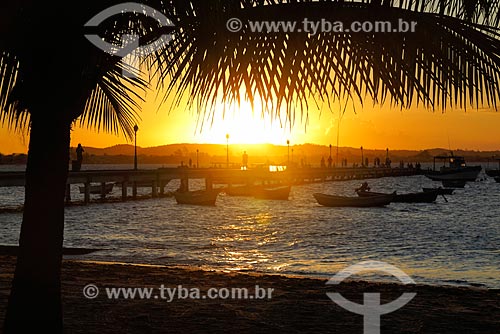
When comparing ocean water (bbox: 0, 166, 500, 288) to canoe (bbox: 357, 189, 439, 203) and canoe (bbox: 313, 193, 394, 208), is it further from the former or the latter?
canoe (bbox: 357, 189, 439, 203)

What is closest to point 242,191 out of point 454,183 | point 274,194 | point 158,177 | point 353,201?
point 274,194

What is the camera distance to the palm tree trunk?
5.37 meters

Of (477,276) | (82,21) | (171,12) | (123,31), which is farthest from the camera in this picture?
(477,276)

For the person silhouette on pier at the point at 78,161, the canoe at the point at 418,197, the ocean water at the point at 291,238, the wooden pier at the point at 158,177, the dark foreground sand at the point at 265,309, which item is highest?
the person silhouette on pier at the point at 78,161

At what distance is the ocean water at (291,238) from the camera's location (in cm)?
2050

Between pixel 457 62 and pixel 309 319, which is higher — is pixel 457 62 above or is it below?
above

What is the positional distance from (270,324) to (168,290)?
10.00ft

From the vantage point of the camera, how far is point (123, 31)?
5203 millimetres

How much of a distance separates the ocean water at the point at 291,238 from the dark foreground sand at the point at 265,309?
6.40m

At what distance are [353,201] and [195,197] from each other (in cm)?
1293

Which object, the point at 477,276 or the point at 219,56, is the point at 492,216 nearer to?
the point at 477,276

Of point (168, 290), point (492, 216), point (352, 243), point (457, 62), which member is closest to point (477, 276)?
point (352, 243)

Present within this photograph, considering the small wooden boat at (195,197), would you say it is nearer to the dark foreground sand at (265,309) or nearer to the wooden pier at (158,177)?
the wooden pier at (158,177)

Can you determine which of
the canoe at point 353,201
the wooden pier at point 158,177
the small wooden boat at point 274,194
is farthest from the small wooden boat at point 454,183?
the canoe at point 353,201
